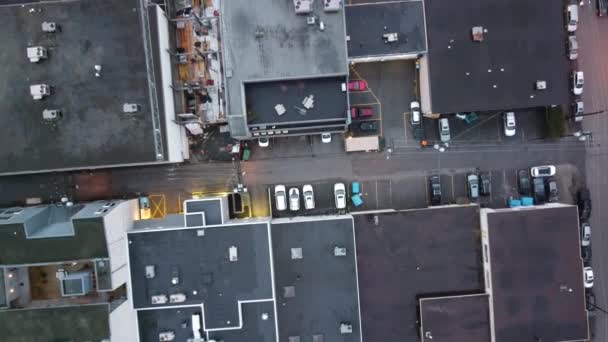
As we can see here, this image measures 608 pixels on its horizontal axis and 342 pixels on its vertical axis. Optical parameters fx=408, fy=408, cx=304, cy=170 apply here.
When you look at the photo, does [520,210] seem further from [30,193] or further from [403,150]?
[30,193]

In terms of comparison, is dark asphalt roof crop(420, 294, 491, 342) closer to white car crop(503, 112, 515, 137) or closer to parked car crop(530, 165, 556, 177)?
parked car crop(530, 165, 556, 177)

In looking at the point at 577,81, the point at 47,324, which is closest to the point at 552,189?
the point at 577,81

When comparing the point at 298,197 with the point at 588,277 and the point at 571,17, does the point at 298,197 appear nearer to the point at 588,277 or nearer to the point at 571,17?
the point at 588,277

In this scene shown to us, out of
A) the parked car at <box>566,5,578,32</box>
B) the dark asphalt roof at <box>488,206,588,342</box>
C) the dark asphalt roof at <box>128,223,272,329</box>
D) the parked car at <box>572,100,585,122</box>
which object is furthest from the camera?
the parked car at <box>572,100,585,122</box>

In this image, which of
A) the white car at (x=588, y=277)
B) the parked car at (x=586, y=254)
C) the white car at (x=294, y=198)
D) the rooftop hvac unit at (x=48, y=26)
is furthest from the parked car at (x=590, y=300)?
the rooftop hvac unit at (x=48, y=26)

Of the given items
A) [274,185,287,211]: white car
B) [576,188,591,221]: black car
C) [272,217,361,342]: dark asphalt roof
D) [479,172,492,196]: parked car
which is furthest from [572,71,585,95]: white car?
[274,185,287,211]: white car

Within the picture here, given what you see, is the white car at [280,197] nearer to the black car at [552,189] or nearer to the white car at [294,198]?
the white car at [294,198]
